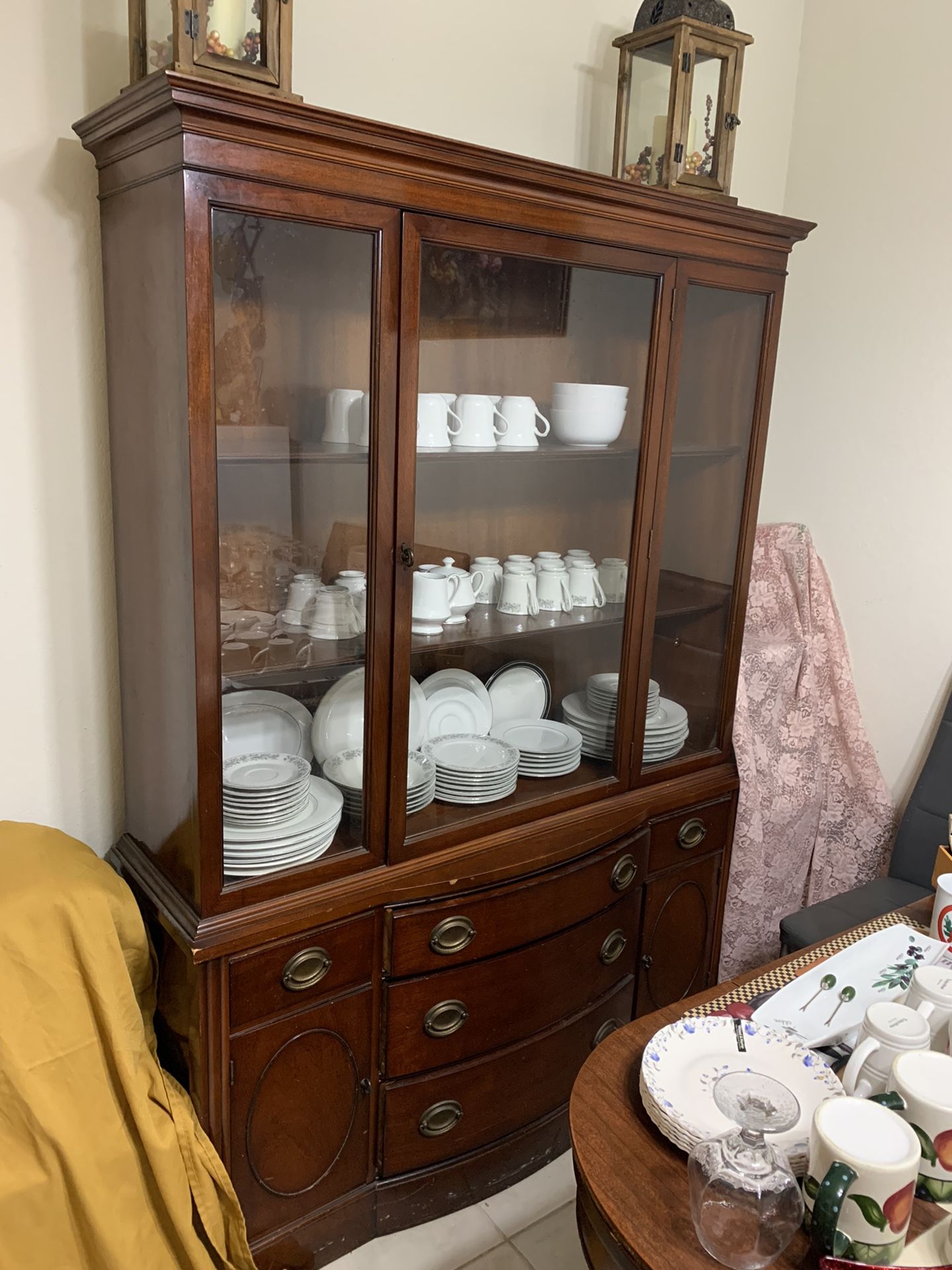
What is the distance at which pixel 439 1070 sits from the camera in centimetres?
183

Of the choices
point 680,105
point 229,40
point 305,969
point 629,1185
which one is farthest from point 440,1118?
point 680,105

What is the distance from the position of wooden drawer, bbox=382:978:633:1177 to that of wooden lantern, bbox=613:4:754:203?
5.46ft

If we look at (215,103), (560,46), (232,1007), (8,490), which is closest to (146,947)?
(232,1007)

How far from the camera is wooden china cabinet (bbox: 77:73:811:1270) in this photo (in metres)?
1.38

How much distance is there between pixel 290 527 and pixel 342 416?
0.61ft

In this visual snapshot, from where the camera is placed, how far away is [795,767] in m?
2.40

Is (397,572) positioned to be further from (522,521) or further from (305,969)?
(305,969)

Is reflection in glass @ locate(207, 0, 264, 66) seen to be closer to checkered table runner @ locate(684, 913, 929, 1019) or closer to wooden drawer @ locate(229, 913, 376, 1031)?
wooden drawer @ locate(229, 913, 376, 1031)

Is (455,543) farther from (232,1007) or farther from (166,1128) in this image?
(166,1128)

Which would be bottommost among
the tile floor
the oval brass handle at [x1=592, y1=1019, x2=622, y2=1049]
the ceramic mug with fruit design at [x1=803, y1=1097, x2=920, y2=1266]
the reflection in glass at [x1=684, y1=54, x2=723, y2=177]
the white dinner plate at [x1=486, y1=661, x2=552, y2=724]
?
the tile floor

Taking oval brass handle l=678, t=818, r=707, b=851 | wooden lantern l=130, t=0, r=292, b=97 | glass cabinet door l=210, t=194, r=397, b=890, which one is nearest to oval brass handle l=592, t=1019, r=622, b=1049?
oval brass handle l=678, t=818, r=707, b=851

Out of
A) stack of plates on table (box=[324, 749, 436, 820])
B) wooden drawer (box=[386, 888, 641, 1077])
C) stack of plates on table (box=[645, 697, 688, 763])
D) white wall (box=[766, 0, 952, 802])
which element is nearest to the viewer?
stack of plates on table (box=[324, 749, 436, 820])

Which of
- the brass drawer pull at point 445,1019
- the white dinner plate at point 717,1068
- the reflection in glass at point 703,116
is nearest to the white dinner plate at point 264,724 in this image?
the brass drawer pull at point 445,1019

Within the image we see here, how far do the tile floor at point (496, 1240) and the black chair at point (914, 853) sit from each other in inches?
28.3
